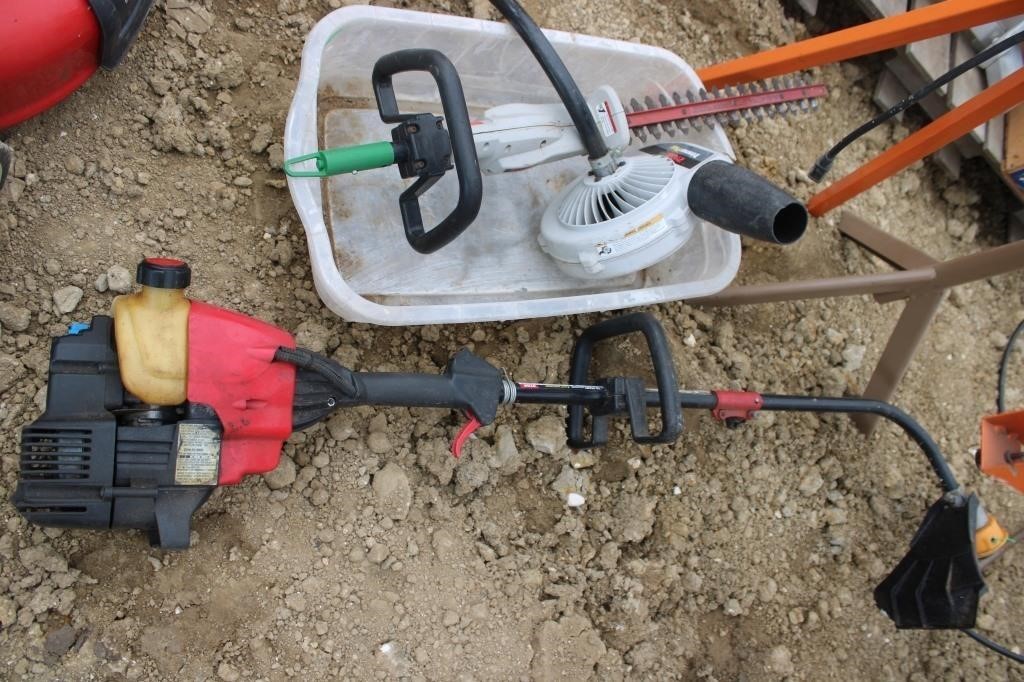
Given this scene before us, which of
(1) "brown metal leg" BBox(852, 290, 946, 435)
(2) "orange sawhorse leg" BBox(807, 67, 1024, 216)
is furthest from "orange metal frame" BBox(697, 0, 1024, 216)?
(1) "brown metal leg" BBox(852, 290, 946, 435)

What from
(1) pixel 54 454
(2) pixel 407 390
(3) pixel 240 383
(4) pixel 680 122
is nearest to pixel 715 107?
(4) pixel 680 122

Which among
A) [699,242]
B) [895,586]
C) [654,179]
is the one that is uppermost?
[654,179]

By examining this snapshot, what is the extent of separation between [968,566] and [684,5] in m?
1.17

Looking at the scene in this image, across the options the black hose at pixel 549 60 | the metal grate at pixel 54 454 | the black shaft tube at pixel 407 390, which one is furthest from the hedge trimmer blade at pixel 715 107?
the metal grate at pixel 54 454

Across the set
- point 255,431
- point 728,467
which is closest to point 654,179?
point 728,467

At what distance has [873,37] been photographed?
133 cm

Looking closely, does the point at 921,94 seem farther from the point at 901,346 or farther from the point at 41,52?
the point at 41,52

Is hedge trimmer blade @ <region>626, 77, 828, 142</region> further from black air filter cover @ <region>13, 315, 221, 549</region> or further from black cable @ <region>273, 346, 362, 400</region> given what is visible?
black air filter cover @ <region>13, 315, 221, 549</region>

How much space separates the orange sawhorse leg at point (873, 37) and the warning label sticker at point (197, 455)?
1017mm

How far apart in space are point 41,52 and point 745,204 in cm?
94

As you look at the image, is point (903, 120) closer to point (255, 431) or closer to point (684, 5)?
point (684, 5)

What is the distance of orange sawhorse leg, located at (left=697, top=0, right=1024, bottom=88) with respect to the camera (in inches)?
49.7

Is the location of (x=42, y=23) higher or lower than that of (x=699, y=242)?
higher

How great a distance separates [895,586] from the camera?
4.70 ft
